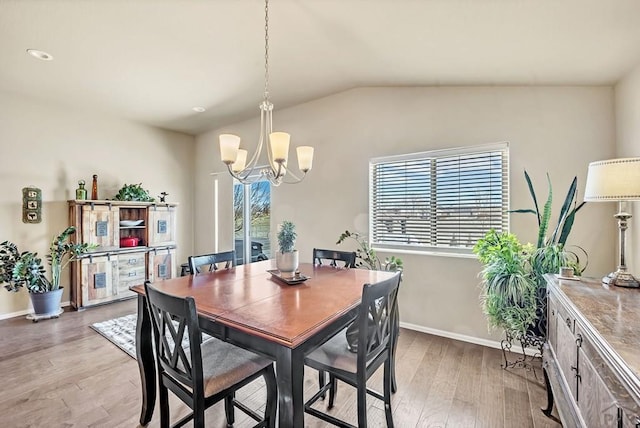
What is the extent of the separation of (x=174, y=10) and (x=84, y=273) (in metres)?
3.62

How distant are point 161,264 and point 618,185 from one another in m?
5.37

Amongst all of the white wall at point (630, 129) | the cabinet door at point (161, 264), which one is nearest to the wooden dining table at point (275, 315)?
the white wall at point (630, 129)

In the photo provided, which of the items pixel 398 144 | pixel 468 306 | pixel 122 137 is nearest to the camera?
pixel 468 306

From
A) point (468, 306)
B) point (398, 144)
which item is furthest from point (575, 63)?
point (468, 306)

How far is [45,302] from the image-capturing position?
12.1 ft

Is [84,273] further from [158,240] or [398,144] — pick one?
[398,144]

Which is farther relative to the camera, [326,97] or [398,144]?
[326,97]

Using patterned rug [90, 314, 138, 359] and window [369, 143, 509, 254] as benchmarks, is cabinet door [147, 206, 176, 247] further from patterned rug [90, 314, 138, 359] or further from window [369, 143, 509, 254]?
window [369, 143, 509, 254]

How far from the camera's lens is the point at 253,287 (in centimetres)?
195

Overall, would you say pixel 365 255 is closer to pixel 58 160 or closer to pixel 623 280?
pixel 623 280

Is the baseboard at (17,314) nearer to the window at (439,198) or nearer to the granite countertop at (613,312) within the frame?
the window at (439,198)

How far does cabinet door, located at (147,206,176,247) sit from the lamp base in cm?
529

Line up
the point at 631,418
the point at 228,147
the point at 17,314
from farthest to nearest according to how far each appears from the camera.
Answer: the point at 17,314 → the point at 228,147 → the point at 631,418

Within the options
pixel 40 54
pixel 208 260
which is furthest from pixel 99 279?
pixel 40 54
